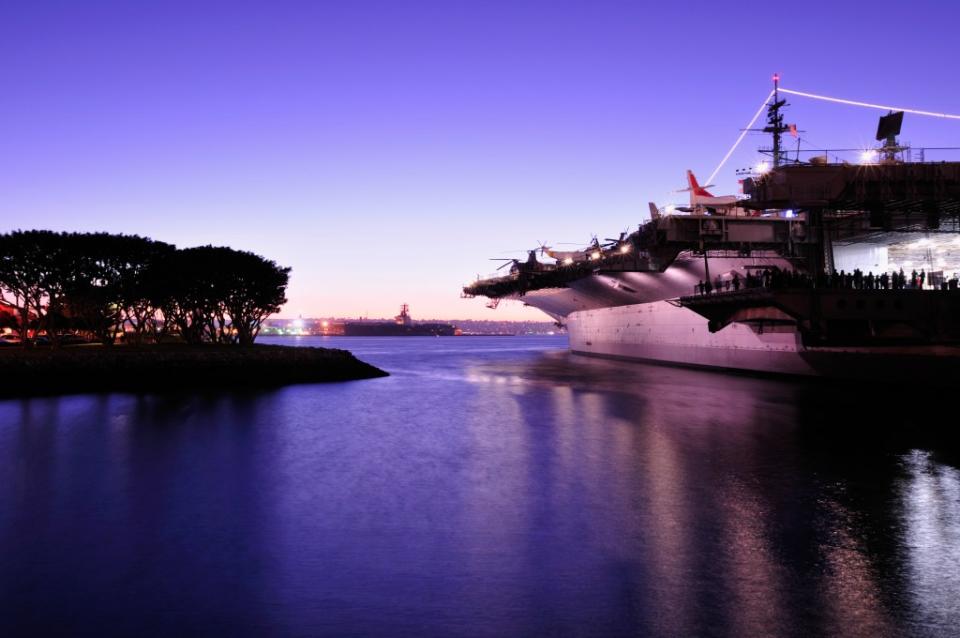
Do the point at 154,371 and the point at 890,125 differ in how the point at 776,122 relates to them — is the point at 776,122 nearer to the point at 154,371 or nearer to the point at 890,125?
the point at 890,125

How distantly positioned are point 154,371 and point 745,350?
40898 mm

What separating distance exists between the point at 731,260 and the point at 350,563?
149 feet

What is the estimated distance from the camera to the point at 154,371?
41.2m

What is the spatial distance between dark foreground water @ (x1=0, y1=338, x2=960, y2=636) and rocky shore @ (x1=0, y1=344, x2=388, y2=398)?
15.2 metres

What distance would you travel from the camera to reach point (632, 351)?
72.1 m

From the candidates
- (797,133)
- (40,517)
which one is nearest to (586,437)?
(40,517)

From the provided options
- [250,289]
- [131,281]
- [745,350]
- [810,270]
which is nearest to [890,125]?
[810,270]

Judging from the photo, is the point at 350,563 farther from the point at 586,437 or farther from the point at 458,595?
the point at 586,437

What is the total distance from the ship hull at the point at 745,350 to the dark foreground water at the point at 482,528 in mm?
12171

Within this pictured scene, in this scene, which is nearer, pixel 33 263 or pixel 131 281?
pixel 33 263

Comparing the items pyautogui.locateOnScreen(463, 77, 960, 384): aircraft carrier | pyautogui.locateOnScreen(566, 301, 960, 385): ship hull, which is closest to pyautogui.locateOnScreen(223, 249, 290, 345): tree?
pyautogui.locateOnScreen(463, 77, 960, 384): aircraft carrier

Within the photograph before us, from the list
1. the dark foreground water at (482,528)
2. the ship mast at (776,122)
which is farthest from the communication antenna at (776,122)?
the dark foreground water at (482,528)

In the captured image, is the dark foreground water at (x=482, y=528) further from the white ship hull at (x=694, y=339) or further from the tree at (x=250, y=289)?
the tree at (x=250, y=289)

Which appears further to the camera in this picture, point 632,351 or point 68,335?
point 68,335
